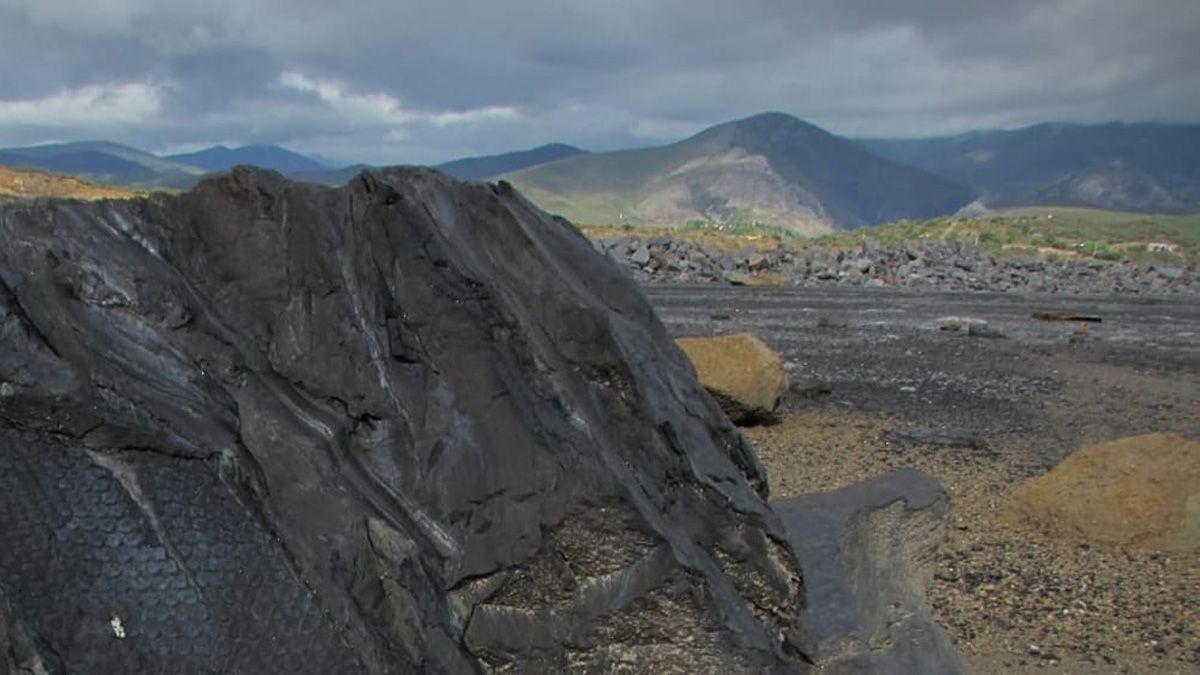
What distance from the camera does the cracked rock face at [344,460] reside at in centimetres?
326

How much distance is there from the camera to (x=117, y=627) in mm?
3188

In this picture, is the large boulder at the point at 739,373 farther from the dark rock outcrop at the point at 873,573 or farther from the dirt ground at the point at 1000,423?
the dark rock outcrop at the point at 873,573

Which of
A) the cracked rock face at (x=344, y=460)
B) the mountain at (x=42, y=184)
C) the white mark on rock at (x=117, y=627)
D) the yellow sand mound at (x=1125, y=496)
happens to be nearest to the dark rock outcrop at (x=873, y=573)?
the cracked rock face at (x=344, y=460)

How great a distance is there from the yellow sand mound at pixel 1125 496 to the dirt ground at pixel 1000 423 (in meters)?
0.12

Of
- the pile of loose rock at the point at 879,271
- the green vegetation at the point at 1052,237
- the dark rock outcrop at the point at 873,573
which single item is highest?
the dark rock outcrop at the point at 873,573

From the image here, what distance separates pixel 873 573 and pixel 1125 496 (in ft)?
11.5

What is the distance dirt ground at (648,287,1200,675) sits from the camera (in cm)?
668

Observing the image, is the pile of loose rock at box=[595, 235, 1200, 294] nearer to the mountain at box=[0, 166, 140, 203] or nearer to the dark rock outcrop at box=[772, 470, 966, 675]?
the mountain at box=[0, 166, 140, 203]

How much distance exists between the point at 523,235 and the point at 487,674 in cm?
187

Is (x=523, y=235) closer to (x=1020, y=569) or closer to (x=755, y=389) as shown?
(x=1020, y=569)

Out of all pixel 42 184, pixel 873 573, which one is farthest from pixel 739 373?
pixel 42 184

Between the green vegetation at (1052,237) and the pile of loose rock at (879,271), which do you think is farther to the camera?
the green vegetation at (1052,237)

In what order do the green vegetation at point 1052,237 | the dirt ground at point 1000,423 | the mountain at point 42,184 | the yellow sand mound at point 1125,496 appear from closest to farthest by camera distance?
the dirt ground at point 1000,423, the yellow sand mound at point 1125,496, the mountain at point 42,184, the green vegetation at point 1052,237

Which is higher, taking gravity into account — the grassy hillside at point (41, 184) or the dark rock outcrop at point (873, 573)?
the grassy hillside at point (41, 184)
